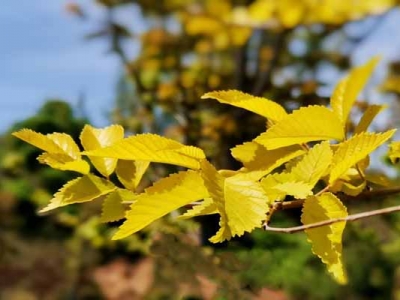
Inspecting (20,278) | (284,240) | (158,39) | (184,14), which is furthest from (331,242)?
(20,278)

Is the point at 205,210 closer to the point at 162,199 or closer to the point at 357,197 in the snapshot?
the point at 162,199

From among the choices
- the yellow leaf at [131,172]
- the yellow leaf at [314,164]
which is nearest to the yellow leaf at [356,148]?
the yellow leaf at [314,164]

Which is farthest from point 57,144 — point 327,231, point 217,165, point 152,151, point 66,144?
point 217,165

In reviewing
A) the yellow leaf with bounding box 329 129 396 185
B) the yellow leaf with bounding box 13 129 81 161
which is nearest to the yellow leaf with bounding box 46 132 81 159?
the yellow leaf with bounding box 13 129 81 161

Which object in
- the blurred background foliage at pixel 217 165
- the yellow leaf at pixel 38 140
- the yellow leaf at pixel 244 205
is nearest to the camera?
the yellow leaf at pixel 244 205

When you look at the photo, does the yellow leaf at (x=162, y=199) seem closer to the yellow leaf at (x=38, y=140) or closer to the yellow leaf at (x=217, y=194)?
the yellow leaf at (x=217, y=194)

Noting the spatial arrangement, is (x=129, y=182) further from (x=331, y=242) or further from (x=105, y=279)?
(x=105, y=279)
